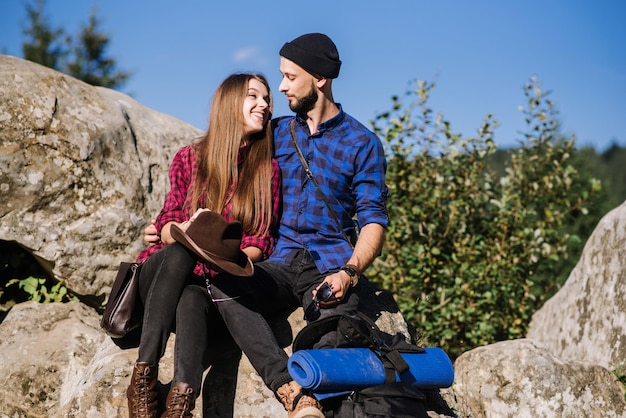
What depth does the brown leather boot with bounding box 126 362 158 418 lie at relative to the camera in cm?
338

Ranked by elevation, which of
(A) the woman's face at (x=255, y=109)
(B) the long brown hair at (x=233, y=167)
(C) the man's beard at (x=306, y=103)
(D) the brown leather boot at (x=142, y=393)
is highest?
(C) the man's beard at (x=306, y=103)

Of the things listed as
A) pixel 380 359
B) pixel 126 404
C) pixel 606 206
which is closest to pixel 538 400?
pixel 380 359

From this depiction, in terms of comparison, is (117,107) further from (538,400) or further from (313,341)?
(538,400)

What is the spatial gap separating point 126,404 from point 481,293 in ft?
12.5

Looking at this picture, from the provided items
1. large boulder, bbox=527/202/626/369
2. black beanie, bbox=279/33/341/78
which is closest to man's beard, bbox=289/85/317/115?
black beanie, bbox=279/33/341/78

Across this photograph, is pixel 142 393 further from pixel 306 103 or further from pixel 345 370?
pixel 306 103

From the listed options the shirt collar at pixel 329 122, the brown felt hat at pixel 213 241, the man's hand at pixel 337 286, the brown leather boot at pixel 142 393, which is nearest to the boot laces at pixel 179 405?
the brown leather boot at pixel 142 393

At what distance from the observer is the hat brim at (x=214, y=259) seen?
350cm

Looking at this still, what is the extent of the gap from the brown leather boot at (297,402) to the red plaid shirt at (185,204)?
985 mm

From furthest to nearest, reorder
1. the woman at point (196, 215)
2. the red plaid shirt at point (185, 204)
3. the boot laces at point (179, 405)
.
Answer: the red plaid shirt at point (185, 204) < the woman at point (196, 215) < the boot laces at point (179, 405)

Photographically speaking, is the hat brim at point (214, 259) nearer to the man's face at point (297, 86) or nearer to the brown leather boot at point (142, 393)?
the brown leather boot at point (142, 393)

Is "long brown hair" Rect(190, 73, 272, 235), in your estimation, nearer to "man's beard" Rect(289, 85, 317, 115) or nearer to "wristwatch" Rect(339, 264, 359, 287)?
"man's beard" Rect(289, 85, 317, 115)

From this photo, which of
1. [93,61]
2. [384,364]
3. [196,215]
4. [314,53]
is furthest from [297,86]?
[93,61]

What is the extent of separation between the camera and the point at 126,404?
3627 mm
